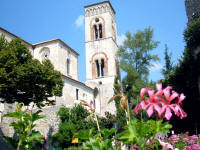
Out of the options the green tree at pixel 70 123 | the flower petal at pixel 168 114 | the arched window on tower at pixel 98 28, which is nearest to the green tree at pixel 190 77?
the green tree at pixel 70 123

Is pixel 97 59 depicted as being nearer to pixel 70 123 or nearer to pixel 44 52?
pixel 44 52

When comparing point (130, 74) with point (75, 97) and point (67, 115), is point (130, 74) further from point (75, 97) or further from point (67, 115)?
point (67, 115)

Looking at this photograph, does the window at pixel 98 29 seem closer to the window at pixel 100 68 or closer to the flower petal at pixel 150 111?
the window at pixel 100 68

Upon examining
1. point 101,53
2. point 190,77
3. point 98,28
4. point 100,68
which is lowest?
point 190,77

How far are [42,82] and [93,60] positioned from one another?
15.4 m

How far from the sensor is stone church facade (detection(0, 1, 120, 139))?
25.1 metres

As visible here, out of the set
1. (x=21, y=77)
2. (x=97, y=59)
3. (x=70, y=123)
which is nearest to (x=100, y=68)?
(x=97, y=59)

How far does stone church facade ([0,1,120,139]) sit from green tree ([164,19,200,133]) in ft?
38.1

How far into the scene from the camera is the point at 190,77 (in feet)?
49.6

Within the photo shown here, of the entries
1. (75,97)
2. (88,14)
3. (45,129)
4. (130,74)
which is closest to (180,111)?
(45,129)

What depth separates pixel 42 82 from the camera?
15430 millimetres

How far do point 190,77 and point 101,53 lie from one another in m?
16.5

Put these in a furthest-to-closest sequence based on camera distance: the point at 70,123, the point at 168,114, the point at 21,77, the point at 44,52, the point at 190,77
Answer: the point at 44,52
the point at 70,123
the point at 190,77
the point at 21,77
the point at 168,114

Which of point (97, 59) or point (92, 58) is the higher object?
point (92, 58)
